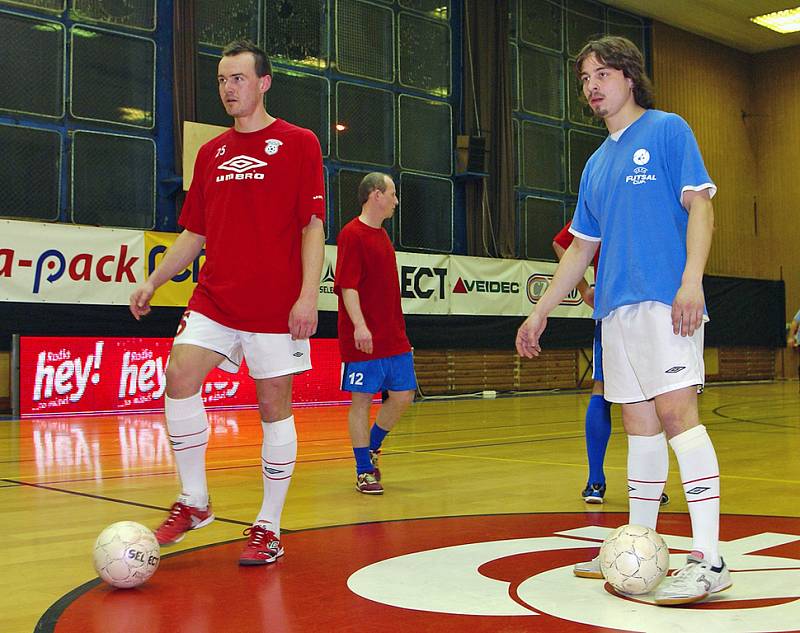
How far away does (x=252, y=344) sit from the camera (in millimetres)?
3650

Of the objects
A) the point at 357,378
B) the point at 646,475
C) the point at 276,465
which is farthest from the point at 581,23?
the point at 646,475

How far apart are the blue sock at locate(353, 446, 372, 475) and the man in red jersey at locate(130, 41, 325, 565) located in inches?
71.3

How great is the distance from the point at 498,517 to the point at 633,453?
4.27 ft

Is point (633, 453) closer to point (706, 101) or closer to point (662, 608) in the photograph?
point (662, 608)

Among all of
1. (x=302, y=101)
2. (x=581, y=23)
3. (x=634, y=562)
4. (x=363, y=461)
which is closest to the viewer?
(x=634, y=562)

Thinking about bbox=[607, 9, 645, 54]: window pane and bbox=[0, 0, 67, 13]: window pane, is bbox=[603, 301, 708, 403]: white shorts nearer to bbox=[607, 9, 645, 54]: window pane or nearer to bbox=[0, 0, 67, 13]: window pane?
bbox=[0, 0, 67, 13]: window pane

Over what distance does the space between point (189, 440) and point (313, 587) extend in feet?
2.72

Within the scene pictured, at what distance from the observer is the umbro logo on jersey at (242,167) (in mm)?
3688

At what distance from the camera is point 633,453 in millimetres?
3354

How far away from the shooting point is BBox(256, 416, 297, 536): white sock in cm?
372

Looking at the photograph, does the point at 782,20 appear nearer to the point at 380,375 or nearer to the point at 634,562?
the point at 380,375

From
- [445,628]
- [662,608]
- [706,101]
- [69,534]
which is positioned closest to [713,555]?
[662,608]

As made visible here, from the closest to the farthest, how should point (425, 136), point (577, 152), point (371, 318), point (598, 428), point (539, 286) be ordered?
point (598, 428) → point (371, 318) → point (425, 136) → point (539, 286) → point (577, 152)

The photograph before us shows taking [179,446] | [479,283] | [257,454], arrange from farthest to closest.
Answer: [479,283] → [257,454] → [179,446]
